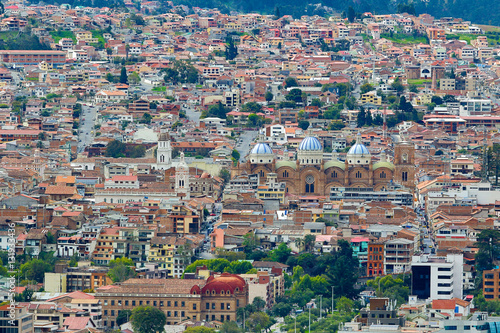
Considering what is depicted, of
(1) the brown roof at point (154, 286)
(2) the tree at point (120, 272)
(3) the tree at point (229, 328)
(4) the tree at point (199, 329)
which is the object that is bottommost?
(3) the tree at point (229, 328)

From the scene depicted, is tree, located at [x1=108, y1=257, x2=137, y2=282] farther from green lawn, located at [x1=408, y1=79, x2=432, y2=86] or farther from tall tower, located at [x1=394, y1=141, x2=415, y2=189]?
green lawn, located at [x1=408, y1=79, x2=432, y2=86]

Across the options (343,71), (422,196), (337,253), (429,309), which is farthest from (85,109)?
(429,309)

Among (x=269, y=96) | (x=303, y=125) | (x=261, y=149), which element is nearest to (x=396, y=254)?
(x=261, y=149)

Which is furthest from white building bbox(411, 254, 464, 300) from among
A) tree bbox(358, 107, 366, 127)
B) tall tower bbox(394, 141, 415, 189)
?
tree bbox(358, 107, 366, 127)

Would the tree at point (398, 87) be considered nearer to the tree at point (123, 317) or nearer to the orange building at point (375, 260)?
the orange building at point (375, 260)

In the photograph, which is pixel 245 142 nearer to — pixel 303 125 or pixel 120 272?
pixel 303 125

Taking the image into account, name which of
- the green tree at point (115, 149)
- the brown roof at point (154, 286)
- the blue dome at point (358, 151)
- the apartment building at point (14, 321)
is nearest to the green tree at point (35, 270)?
the brown roof at point (154, 286)

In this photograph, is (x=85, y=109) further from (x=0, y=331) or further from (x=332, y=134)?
(x=0, y=331)
